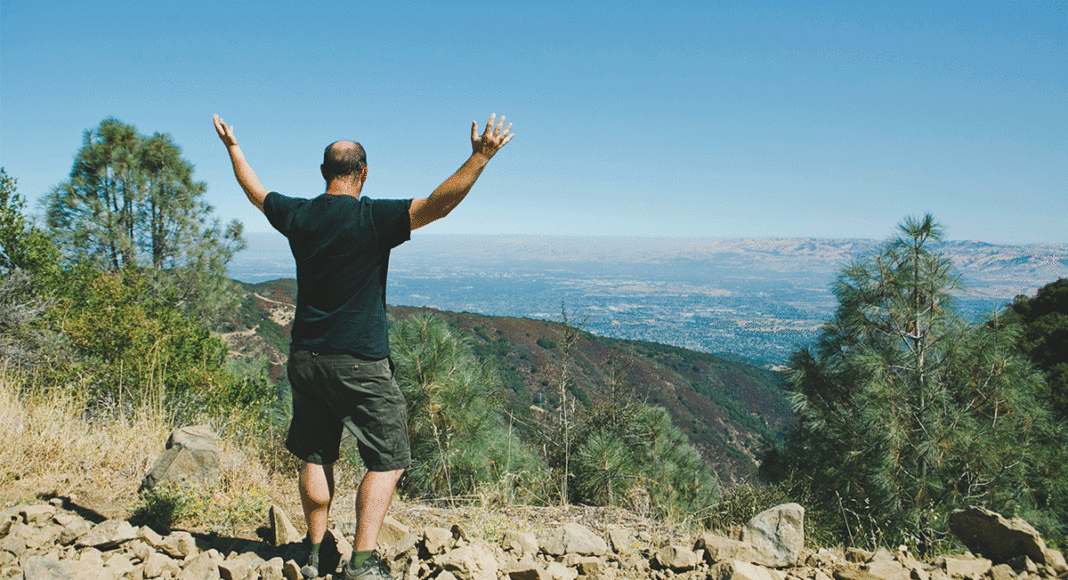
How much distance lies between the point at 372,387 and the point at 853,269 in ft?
28.3

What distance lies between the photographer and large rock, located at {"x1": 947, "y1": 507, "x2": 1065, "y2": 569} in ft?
7.89

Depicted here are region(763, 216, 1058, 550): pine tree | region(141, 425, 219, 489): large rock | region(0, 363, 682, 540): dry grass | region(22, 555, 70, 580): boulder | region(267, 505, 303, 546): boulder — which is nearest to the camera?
region(22, 555, 70, 580): boulder

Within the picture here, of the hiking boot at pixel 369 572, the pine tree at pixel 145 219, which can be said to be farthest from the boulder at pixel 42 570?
the pine tree at pixel 145 219

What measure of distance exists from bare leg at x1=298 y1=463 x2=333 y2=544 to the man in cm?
3

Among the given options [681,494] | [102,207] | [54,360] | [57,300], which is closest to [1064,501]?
[681,494]

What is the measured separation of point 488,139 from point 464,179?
169 mm

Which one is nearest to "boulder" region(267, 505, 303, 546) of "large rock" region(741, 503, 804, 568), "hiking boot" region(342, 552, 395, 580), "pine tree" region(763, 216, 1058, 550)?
"hiking boot" region(342, 552, 395, 580)

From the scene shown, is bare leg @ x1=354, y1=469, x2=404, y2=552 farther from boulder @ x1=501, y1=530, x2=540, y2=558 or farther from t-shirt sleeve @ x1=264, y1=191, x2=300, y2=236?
t-shirt sleeve @ x1=264, y1=191, x2=300, y2=236

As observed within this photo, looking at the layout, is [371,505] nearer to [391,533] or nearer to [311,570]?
[311,570]

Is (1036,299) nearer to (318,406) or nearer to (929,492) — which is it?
(929,492)

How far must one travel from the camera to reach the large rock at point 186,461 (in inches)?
110

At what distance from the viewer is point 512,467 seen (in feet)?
16.0

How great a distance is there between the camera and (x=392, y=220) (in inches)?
74.8

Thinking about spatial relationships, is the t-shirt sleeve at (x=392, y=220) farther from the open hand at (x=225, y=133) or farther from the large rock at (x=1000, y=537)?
the large rock at (x=1000, y=537)
